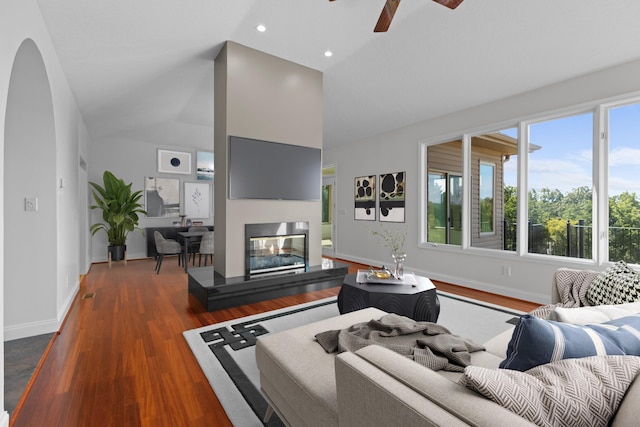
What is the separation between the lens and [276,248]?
13.0 ft

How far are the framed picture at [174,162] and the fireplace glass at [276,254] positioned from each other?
429cm

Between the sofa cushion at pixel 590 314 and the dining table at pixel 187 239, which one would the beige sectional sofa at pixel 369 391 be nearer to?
the sofa cushion at pixel 590 314

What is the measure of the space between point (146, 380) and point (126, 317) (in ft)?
4.50

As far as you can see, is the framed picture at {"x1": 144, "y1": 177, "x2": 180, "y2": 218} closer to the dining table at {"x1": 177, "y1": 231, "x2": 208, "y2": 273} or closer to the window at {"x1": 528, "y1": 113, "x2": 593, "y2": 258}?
the dining table at {"x1": 177, "y1": 231, "x2": 208, "y2": 273}

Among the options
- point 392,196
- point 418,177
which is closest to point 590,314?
point 418,177

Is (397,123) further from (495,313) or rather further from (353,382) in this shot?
(353,382)

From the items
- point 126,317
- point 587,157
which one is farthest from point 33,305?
point 587,157

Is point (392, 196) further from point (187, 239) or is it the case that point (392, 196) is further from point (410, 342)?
point (410, 342)

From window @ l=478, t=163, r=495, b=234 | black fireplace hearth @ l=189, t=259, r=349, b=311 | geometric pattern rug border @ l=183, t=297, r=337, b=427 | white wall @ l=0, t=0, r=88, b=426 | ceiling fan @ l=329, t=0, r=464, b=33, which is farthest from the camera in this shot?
window @ l=478, t=163, r=495, b=234

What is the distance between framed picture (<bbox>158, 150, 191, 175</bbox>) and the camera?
6825 mm

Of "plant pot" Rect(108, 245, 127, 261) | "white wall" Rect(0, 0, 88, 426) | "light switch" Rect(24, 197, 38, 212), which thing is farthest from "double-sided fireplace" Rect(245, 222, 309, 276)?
"plant pot" Rect(108, 245, 127, 261)

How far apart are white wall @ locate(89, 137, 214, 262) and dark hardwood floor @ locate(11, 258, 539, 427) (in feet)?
9.58

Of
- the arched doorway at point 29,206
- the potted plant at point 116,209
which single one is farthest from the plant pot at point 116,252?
the arched doorway at point 29,206

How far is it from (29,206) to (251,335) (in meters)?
2.22
